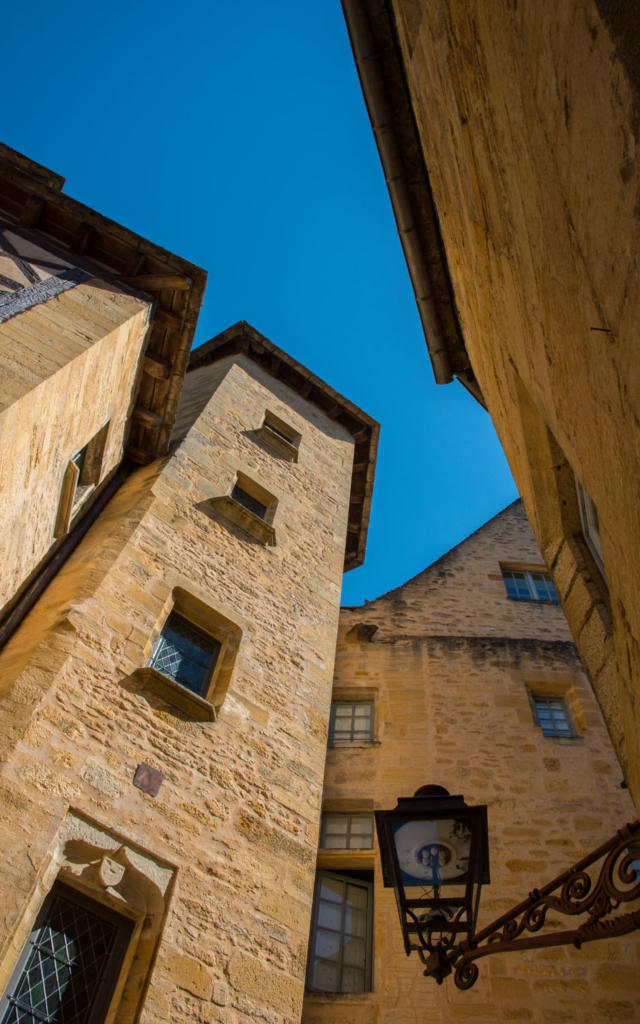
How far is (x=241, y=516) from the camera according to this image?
889 centimetres

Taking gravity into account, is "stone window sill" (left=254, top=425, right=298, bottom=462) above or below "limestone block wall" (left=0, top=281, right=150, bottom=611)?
above

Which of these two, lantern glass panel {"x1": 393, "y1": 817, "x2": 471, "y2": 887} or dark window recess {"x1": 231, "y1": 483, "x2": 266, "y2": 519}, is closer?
lantern glass panel {"x1": 393, "y1": 817, "x2": 471, "y2": 887}

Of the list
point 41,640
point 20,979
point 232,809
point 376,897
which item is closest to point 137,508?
point 41,640

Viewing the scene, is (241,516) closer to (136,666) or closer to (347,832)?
(136,666)

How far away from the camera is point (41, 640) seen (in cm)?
573

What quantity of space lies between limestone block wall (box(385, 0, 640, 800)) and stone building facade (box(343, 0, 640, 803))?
1 centimetres

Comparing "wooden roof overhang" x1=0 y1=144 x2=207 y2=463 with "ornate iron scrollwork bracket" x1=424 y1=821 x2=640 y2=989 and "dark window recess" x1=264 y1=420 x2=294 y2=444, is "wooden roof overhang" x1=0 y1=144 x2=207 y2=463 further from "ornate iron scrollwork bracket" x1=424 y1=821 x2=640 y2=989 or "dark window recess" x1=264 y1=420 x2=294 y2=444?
"ornate iron scrollwork bracket" x1=424 y1=821 x2=640 y2=989

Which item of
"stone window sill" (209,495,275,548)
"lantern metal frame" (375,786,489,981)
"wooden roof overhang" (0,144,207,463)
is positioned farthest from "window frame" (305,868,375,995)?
"wooden roof overhang" (0,144,207,463)

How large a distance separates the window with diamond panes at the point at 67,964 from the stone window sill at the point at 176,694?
1670 mm

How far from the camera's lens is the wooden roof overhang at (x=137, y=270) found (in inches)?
299

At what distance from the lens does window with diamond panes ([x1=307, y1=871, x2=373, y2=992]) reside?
24.6ft

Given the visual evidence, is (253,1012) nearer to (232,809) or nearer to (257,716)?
(232,809)

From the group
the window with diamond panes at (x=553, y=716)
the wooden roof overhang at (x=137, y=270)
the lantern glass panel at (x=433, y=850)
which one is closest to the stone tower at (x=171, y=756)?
the wooden roof overhang at (x=137, y=270)

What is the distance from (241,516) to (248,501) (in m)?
1.16
